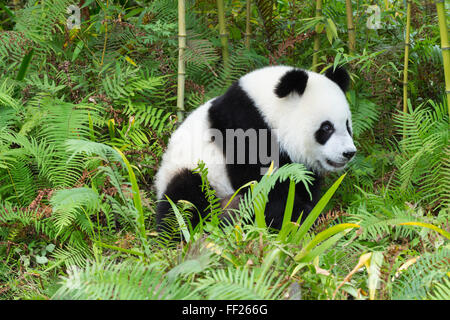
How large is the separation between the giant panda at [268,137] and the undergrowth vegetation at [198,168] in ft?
0.60

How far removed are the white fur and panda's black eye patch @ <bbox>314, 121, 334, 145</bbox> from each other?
26mm

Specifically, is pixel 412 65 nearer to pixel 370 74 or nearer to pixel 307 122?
pixel 370 74

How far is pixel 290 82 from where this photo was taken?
3.69 meters

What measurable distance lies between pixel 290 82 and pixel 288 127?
33 cm

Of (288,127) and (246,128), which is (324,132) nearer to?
(288,127)

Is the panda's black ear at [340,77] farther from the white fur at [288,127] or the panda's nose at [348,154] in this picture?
the panda's nose at [348,154]

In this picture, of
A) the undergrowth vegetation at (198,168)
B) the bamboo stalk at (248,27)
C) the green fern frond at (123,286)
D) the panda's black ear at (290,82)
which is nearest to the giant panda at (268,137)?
the panda's black ear at (290,82)

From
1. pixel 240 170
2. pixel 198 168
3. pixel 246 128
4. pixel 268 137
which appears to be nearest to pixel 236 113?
pixel 246 128

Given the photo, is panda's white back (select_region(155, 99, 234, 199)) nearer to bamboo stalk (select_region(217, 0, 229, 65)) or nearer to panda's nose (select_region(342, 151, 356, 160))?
panda's nose (select_region(342, 151, 356, 160))

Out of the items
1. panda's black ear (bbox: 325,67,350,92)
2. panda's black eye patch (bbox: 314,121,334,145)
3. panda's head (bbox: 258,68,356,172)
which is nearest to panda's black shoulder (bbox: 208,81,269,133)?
panda's head (bbox: 258,68,356,172)

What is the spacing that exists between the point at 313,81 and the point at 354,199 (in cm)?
112

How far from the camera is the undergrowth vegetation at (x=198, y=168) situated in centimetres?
272

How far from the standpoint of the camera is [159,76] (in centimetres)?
529
